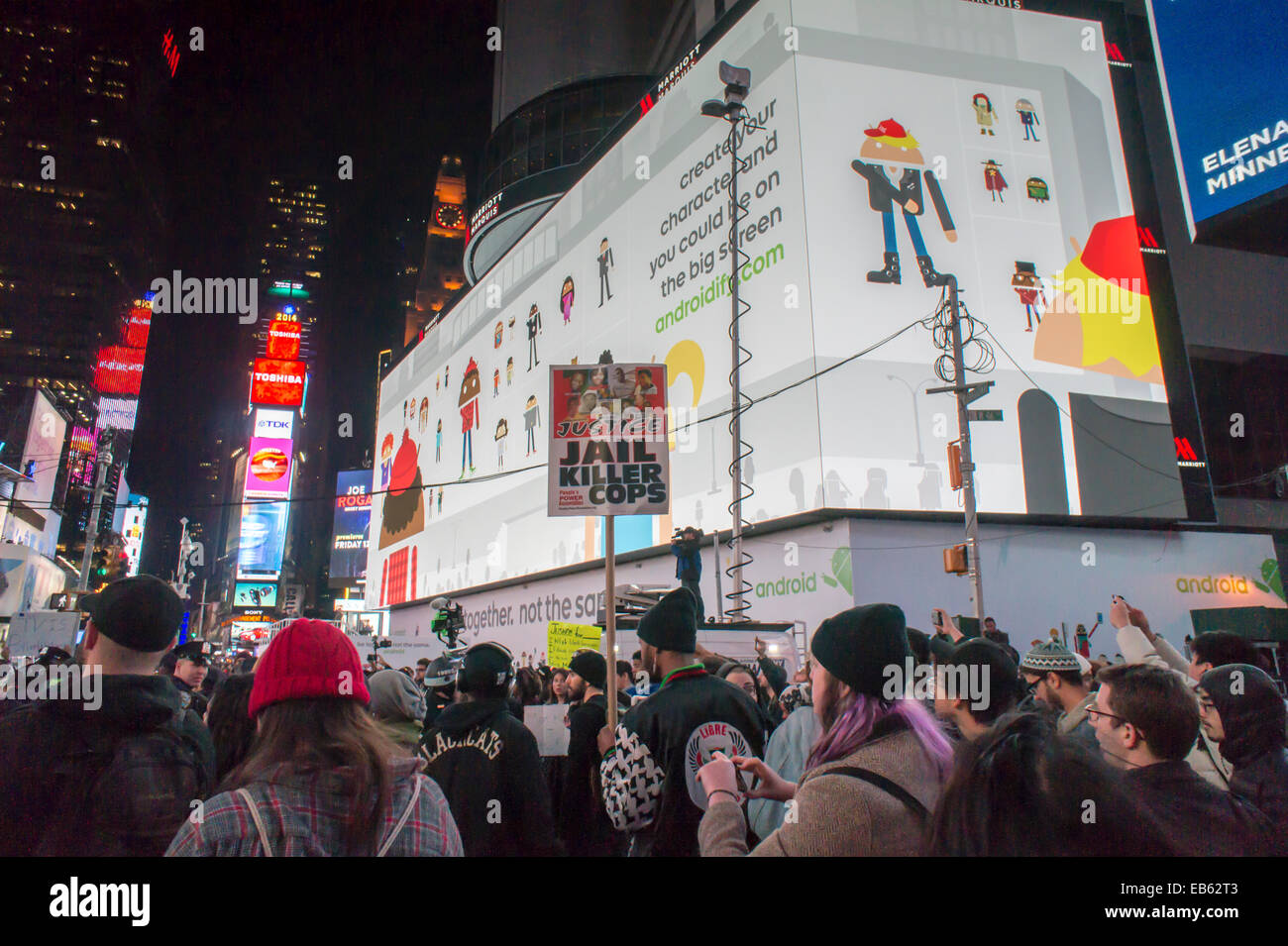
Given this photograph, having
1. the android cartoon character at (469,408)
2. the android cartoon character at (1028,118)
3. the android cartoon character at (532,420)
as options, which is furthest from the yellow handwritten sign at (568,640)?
the android cartoon character at (469,408)

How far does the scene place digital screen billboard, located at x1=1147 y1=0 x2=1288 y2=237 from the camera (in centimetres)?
606

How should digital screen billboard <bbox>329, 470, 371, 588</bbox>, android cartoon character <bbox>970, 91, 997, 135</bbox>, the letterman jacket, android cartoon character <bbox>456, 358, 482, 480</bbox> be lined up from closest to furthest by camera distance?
the letterman jacket → android cartoon character <bbox>970, 91, 997, 135</bbox> → android cartoon character <bbox>456, 358, 482, 480</bbox> → digital screen billboard <bbox>329, 470, 371, 588</bbox>

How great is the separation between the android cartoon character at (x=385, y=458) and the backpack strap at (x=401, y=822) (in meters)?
40.6

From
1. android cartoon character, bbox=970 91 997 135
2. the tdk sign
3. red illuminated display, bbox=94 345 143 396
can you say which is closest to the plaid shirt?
android cartoon character, bbox=970 91 997 135

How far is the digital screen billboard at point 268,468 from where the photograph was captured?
7738cm

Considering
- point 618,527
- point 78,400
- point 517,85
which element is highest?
point 517,85

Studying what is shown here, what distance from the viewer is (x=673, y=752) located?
3312 millimetres

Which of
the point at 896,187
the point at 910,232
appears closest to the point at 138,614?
the point at 910,232

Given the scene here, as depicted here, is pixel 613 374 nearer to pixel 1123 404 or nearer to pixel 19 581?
pixel 1123 404

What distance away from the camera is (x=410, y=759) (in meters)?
1.98

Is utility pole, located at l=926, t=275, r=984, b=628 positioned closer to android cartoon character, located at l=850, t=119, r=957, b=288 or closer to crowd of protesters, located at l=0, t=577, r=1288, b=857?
android cartoon character, located at l=850, t=119, r=957, b=288

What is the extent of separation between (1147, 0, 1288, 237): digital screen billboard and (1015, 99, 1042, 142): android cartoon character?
11.3 m

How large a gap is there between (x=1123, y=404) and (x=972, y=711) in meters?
17.2
